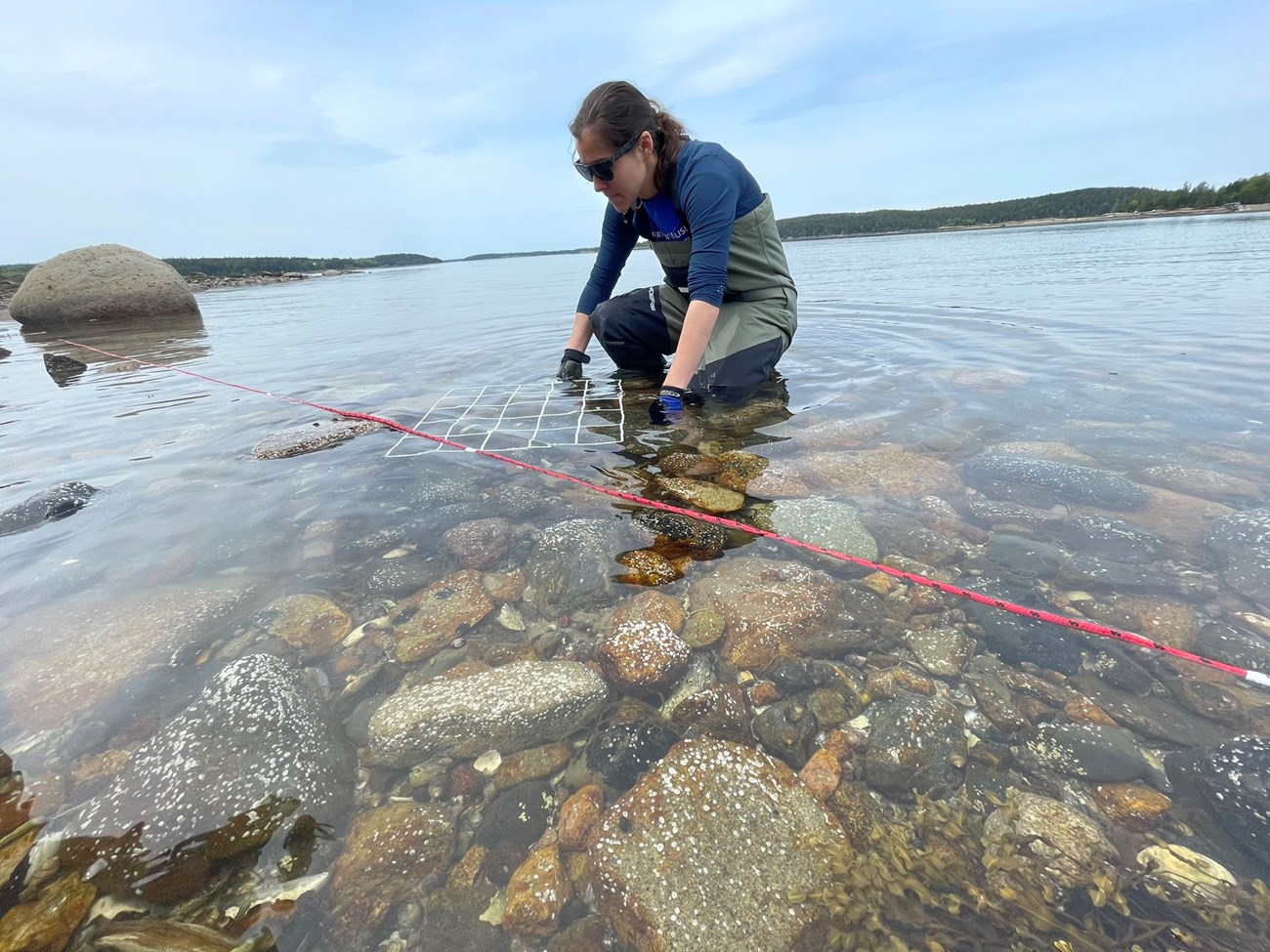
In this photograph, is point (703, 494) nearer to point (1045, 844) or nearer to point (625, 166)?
point (1045, 844)

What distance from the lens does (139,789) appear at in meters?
1.59

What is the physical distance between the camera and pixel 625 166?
370 centimetres

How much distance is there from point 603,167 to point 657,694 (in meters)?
3.43

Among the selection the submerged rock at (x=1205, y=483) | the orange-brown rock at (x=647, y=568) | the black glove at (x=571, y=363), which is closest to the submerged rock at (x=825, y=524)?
the orange-brown rock at (x=647, y=568)

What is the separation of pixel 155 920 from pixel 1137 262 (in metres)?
22.5

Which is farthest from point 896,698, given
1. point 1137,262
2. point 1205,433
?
point 1137,262

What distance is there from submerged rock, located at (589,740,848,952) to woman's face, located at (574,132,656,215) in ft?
11.9

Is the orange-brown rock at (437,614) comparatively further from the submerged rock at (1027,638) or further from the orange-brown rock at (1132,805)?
the orange-brown rock at (1132,805)

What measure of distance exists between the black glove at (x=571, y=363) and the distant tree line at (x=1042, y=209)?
165ft

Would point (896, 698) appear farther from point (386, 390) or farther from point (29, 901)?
point (386, 390)

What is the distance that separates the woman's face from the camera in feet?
11.9

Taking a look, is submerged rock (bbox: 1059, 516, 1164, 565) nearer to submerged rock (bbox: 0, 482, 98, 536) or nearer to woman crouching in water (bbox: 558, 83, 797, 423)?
woman crouching in water (bbox: 558, 83, 797, 423)

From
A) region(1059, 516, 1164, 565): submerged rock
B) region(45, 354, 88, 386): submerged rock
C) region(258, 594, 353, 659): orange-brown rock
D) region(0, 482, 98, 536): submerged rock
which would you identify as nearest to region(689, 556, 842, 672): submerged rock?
region(1059, 516, 1164, 565): submerged rock

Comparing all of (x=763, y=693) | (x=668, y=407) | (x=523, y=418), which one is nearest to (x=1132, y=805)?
(x=763, y=693)
